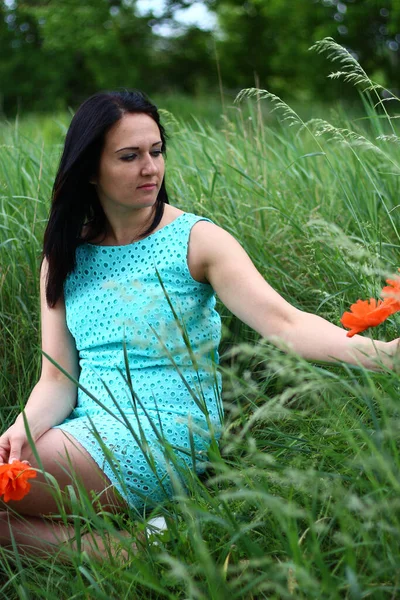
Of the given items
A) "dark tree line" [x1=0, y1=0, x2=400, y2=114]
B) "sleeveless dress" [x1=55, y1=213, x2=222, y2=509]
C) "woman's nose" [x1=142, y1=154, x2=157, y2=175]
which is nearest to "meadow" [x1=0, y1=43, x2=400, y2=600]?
"sleeveless dress" [x1=55, y1=213, x2=222, y2=509]

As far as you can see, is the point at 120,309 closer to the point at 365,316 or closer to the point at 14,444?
the point at 14,444

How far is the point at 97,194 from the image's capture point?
265cm

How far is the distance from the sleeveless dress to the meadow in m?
0.16

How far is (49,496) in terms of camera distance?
7.28 feet

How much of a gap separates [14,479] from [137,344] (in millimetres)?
573

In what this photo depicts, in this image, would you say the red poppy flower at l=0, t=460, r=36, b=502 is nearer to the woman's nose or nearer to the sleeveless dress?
the sleeveless dress

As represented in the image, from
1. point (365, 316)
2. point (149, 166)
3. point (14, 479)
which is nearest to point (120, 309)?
point (149, 166)

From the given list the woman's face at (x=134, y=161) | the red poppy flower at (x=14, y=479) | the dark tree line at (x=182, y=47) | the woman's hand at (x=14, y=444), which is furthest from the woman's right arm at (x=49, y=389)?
the dark tree line at (x=182, y=47)

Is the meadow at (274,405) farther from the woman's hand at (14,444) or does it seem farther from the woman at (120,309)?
the woman's hand at (14,444)

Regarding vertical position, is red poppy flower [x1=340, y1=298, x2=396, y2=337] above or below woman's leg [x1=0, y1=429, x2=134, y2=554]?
above

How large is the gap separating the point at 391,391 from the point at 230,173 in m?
1.98

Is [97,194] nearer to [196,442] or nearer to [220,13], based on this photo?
[196,442]

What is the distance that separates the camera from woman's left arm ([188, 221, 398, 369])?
1.82m

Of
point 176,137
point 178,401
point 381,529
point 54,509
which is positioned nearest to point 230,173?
point 176,137
